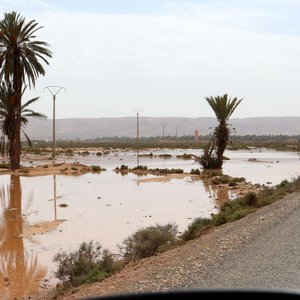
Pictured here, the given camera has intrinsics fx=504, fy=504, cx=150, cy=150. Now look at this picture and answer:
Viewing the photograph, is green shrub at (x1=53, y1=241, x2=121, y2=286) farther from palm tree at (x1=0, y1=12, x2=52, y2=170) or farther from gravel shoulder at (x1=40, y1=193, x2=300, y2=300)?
palm tree at (x1=0, y1=12, x2=52, y2=170)

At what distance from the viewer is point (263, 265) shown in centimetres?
773

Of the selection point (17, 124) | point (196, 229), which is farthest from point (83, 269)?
point (17, 124)

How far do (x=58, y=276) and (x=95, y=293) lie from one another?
7.71ft

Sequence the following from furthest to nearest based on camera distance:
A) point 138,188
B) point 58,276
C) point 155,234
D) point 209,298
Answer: point 138,188 → point 155,234 → point 58,276 → point 209,298

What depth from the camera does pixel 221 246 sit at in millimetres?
9766

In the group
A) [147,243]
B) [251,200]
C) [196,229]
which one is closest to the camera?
[147,243]

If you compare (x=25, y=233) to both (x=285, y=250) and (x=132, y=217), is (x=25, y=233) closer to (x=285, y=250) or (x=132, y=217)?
(x=132, y=217)

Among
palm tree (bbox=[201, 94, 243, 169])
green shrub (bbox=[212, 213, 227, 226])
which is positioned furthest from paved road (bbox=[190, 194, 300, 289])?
palm tree (bbox=[201, 94, 243, 169])

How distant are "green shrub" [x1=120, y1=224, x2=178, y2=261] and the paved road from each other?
2303 millimetres

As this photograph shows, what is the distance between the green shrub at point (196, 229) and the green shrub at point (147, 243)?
1.54 feet

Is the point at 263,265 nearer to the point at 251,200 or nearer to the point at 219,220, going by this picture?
the point at 219,220

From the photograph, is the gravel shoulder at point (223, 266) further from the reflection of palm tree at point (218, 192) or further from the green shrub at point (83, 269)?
the reflection of palm tree at point (218, 192)

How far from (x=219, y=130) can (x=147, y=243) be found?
30.1 metres

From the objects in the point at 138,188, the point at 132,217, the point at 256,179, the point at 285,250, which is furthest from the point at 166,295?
the point at 256,179
